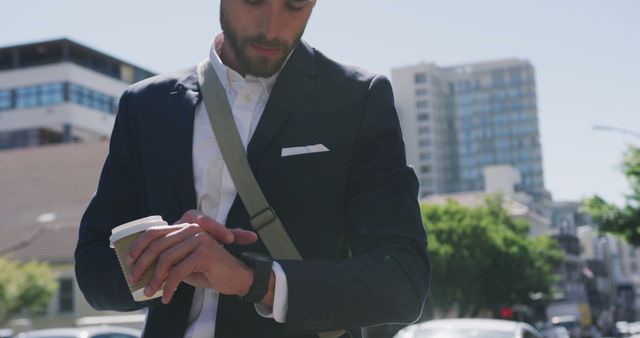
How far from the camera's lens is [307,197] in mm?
1915

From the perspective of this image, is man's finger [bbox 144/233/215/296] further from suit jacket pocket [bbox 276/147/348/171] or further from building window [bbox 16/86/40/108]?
building window [bbox 16/86/40/108]

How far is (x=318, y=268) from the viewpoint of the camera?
1.75 metres

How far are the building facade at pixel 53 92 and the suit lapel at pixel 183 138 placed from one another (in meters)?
73.1

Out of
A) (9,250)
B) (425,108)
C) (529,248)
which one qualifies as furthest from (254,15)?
(425,108)

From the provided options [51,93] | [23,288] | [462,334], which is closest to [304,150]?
[462,334]

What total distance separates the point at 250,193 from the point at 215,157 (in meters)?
0.15

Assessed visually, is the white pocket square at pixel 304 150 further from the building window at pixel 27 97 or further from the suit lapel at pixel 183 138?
the building window at pixel 27 97

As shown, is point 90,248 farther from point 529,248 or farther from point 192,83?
point 529,248

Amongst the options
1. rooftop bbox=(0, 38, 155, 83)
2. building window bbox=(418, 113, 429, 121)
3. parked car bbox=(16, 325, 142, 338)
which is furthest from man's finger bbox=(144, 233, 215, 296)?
building window bbox=(418, 113, 429, 121)

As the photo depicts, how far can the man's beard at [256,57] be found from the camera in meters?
1.94

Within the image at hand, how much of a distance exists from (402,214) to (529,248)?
59.6m

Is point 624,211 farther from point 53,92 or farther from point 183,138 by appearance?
point 53,92

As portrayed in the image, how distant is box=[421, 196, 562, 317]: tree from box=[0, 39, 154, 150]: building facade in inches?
1202

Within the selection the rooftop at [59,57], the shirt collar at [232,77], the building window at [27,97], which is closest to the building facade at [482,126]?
the rooftop at [59,57]
